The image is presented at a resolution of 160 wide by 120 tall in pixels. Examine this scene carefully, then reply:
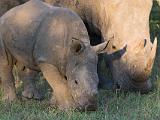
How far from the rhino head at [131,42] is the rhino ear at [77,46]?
1.21 m

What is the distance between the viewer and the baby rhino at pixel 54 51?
7.27m

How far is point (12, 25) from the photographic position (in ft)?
26.2

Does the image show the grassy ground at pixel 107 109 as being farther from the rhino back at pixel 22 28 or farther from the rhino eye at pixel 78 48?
the rhino eye at pixel 78 48

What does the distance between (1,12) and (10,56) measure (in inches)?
82.8

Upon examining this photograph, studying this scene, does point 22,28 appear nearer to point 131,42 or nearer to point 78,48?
point 78,48

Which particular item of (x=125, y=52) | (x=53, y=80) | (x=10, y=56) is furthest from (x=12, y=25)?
(x=125, y=52)

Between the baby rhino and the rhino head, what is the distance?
31.7 inches

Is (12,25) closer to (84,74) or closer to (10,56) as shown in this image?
(10,56)

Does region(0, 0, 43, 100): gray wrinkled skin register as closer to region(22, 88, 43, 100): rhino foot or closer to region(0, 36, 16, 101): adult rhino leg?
region(22, 88, 43, 100): rhino foot

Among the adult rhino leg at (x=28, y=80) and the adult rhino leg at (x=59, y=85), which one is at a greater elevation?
the adult rhino leg at (x=59, y=85)

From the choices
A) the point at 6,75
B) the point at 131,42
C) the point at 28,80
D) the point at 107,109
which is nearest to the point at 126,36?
the point at 131,42

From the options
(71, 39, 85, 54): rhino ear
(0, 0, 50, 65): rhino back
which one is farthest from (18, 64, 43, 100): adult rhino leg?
(71, 39, 85, 54): rhino ear

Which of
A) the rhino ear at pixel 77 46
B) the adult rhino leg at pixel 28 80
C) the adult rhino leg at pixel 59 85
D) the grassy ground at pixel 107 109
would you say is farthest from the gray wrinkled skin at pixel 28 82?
the rhino ear at pixel 77 46

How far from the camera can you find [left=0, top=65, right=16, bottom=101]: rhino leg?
26.5ft
